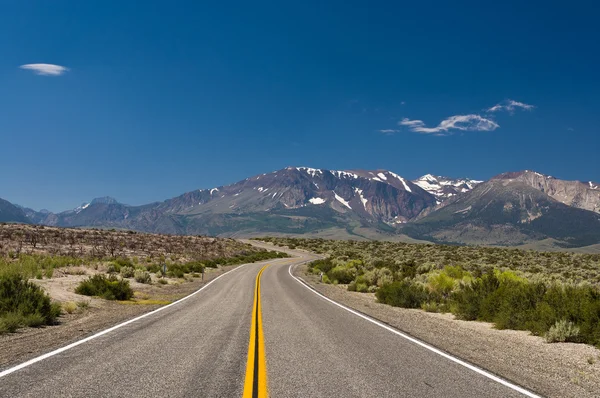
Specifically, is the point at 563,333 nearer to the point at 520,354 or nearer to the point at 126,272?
the point at 520,354

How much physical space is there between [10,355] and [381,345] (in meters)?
7.57

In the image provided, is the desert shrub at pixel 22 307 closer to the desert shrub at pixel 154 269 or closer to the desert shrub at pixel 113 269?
the desert shrub at pixel 113 269

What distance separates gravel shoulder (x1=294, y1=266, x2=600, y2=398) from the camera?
23.3 feet

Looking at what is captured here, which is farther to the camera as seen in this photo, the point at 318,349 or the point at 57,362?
the point at 318,349

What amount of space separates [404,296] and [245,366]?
45.1 feet

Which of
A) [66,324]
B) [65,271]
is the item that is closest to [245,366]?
[66,324]

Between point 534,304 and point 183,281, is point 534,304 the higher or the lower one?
the higher one

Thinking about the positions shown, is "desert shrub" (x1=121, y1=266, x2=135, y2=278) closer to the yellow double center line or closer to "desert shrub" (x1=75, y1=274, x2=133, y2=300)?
"desert shrub" (x1=75, y1=274, x2=133, y2=300)

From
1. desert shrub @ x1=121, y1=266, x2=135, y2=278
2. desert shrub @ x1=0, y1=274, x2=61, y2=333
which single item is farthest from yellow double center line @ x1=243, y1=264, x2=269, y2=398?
desert shrub @ x1=121, y1=266, x2=135, y2=278

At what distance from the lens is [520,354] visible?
31.2 feet

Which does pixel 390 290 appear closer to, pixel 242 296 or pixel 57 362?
pixel 242 296

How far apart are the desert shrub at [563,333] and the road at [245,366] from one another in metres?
4.09

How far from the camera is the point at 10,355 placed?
7.78 m

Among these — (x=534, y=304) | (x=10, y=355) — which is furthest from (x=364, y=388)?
(x=534, y=304)
